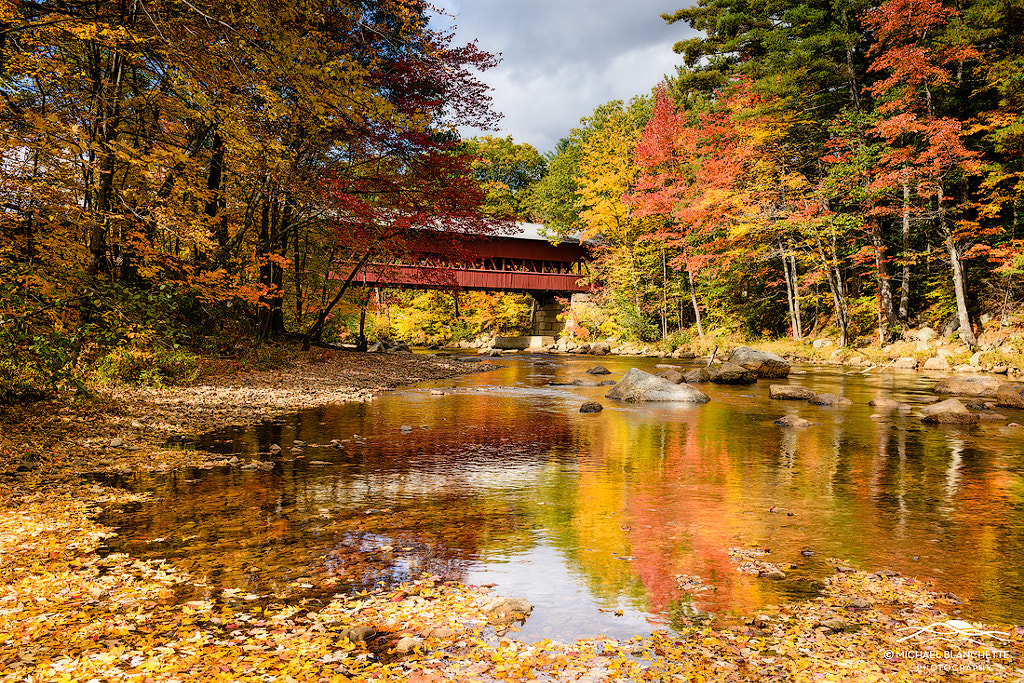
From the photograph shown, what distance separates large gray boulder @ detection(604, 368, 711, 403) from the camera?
35.5 ft

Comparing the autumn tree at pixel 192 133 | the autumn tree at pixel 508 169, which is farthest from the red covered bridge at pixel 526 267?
the autumn tree at pixel 192 133

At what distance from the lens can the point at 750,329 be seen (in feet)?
81.3

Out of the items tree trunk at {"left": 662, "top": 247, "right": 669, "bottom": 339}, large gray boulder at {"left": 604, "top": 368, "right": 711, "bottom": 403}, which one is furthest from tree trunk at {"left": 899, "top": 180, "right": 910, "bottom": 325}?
large gray boulder at {"left": 604, "top": 368, "right": 711, "bottom": 403}

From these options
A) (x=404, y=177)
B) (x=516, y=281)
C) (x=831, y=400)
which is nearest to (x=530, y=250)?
(x=516, y=281)

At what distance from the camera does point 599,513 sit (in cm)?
443

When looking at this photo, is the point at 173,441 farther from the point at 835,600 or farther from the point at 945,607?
the point at 945,607

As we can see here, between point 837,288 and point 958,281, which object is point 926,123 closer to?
→ point 958,281

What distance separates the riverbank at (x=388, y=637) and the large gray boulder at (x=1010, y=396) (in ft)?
29.9

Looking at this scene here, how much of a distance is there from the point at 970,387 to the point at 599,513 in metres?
10.7

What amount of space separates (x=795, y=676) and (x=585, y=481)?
313 cm

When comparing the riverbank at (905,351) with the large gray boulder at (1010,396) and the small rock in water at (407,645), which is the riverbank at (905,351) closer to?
the large gray boulder at (1010,396)

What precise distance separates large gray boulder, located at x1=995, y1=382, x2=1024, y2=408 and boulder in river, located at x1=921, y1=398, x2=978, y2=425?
1.91 meters

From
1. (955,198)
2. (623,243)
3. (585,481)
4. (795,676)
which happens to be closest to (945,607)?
(795,676)
